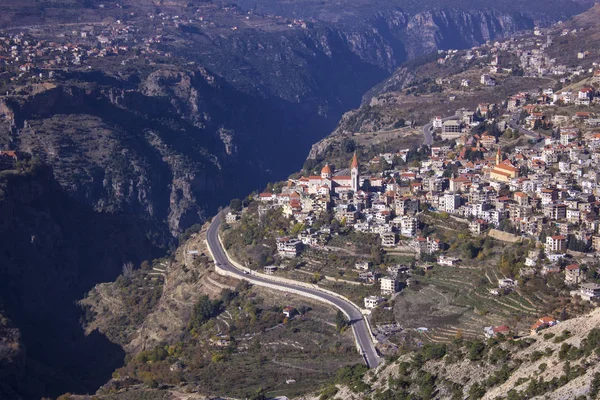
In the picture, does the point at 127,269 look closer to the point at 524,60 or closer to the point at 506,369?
the point at 506,369

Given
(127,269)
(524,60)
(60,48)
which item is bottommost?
(127,269)

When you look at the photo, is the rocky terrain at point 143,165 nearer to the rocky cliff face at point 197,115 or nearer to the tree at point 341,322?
the rocky cliff face at point 197,115

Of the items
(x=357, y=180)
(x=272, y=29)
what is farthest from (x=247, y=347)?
(x=272, y=29)

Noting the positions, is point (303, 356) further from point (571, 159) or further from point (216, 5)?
point (216, 5)

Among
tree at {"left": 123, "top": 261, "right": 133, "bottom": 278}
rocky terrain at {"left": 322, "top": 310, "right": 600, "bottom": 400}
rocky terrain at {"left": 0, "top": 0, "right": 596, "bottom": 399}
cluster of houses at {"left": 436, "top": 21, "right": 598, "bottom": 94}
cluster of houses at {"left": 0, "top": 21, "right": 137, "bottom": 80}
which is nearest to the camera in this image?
rocky terrain at {"left": 322, "top": 310, "right": 600, "bottom": 400}

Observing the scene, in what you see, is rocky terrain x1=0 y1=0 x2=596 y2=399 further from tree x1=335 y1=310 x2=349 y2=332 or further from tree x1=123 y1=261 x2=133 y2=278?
tree x1=123 y1=261 x2=133 y2=278


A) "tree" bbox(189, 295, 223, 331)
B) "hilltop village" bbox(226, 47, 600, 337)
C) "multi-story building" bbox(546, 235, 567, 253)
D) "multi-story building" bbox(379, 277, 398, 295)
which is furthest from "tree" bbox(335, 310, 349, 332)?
"multi-story building" bbox(546, 235, 567, 253)

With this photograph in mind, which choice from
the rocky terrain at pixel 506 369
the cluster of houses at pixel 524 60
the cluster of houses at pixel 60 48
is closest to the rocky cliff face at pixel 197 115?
the cluster of houses at pixel 60 48

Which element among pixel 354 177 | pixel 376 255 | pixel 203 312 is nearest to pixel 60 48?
pixel 354 177

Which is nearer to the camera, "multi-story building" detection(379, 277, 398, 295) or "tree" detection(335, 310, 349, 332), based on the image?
"tree" detection(335, 310, 349, 332)
